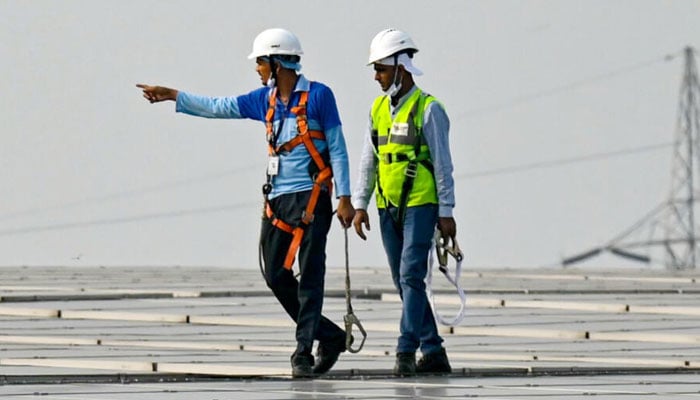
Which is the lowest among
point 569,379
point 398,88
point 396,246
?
point 569,379

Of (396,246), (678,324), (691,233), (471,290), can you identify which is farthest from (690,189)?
(396,246)

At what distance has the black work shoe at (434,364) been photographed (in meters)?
12.5

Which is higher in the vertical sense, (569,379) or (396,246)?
(396,246)

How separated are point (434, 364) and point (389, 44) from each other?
1937mm

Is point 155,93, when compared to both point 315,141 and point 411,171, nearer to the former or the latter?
point 315,141

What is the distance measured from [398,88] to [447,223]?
34.1 inches

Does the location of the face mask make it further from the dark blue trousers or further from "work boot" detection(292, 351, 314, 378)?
"work boot" detection(292, 351, 314, 378)

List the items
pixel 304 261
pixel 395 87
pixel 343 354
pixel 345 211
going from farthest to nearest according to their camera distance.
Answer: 1. pixel 343 354
2. pixel 395 87
3. pixel 304 261
4. pixel 345 211

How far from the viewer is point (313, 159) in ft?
40.1

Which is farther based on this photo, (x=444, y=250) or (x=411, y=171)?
(x=444, y=250)

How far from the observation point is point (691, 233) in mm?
74438

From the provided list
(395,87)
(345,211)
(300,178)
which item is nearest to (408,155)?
(395,87)

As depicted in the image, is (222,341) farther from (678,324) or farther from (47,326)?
(678,324)

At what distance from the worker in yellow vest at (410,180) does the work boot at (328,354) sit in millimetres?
378
